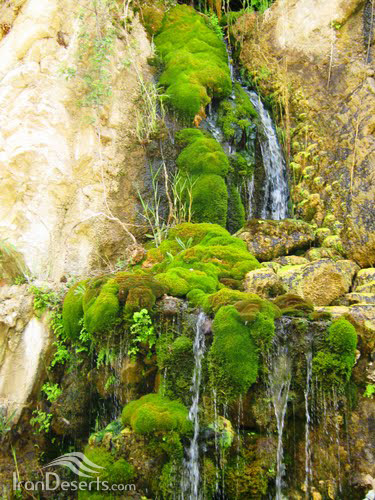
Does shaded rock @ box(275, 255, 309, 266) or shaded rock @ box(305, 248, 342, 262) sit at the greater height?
shaded rock @ box(305, 248, 342, 262)

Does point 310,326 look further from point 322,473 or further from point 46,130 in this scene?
point 46,130

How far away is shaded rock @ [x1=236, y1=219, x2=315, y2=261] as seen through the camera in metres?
6.30

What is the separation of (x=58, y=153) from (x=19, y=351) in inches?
123

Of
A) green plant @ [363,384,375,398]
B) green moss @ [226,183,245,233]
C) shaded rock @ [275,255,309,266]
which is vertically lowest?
green plant @ [363,384,375,398]

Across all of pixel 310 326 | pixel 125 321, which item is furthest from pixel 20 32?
pixel 310 326

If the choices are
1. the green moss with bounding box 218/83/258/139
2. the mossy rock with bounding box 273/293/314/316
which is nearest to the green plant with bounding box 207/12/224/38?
the green moss with bounding box 218/83/258/139

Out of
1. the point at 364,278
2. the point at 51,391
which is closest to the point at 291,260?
the point at 364,278

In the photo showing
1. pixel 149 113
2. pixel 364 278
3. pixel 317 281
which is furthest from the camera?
pixel 149 113

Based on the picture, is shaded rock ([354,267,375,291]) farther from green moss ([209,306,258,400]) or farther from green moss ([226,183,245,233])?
green moss ([209,306,258,400])

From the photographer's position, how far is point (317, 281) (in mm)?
5438

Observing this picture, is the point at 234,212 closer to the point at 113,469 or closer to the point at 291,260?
the point at 291,260

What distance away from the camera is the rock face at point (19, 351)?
5371 mm

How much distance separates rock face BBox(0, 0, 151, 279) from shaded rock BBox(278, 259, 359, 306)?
2.70 meters

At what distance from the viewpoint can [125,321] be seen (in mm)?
4539
